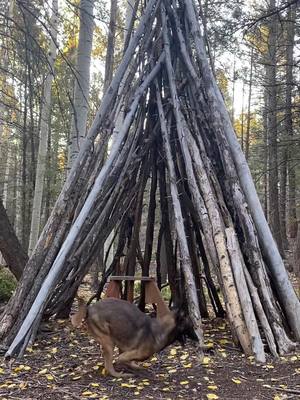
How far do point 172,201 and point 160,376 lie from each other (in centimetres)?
202

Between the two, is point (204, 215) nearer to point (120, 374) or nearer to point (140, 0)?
point (120, 374)

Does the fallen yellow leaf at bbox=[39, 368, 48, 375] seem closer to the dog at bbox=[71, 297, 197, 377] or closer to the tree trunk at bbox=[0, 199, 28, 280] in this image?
the dog at bbox=[71, 297, 197, 377]

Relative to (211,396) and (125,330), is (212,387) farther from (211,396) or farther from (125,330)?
(125,330)

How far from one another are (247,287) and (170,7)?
154 inches

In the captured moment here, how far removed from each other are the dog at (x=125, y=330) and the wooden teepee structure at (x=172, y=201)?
2.18ft

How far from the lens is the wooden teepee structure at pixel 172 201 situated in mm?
5039

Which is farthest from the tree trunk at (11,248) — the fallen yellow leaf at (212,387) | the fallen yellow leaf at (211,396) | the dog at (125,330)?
the fallen yellow leaf at (211,396)

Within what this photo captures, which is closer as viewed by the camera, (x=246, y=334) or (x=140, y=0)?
(x=246, y=334)

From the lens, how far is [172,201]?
18.4ft

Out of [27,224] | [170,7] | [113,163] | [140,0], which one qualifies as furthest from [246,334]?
[27,224]

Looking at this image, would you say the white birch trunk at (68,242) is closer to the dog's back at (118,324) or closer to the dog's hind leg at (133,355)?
the dog's back at (118,324)

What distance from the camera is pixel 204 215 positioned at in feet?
17.6

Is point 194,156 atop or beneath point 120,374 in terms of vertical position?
atop

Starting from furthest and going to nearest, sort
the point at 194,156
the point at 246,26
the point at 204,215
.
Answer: the point at 246,26, the point at 194,156, the point at 204,215
